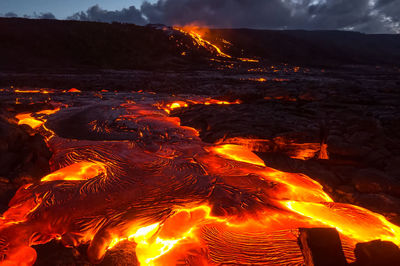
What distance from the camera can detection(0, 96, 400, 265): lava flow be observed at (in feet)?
4.83

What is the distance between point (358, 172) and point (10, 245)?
311cm

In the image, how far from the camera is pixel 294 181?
234cm

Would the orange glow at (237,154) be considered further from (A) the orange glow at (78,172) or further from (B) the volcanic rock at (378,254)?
(B) the volcanic rock at (378,254)

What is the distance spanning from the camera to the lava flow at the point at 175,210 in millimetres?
1472

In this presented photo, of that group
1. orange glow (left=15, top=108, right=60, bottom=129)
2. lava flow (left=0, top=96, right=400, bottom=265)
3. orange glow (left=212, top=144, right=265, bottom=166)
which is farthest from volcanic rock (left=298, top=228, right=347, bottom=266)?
orange glow (left=15, top=108, right=60, bottom=129)

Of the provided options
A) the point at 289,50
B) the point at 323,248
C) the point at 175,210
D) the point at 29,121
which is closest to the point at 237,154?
the point at 175,210

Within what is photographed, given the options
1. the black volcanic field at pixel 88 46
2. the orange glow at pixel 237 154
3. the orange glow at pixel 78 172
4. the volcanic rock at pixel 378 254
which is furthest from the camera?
the black volcanic field at pixel 88 46

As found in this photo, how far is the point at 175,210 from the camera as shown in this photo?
5.90 ft

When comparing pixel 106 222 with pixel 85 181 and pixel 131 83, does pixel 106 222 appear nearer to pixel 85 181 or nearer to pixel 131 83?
pixel 85 181

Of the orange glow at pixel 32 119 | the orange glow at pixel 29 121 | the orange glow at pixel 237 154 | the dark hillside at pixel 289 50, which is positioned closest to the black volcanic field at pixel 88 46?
the dark hillside at pixel 289 50

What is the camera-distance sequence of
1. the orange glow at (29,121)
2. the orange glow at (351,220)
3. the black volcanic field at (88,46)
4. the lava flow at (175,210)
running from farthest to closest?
the black volcanic field at (88,46) < the orange glow at (29,121) < the orange glow at (351,220) < the lava flow at (175,210)

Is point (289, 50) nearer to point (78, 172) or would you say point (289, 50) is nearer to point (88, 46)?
point (88, 46)

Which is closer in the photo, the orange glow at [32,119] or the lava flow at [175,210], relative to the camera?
the lava flow at [175,210]

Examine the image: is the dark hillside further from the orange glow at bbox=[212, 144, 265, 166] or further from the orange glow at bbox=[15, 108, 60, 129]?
the orange glow at bbox=[212, 144, 265, 166]
